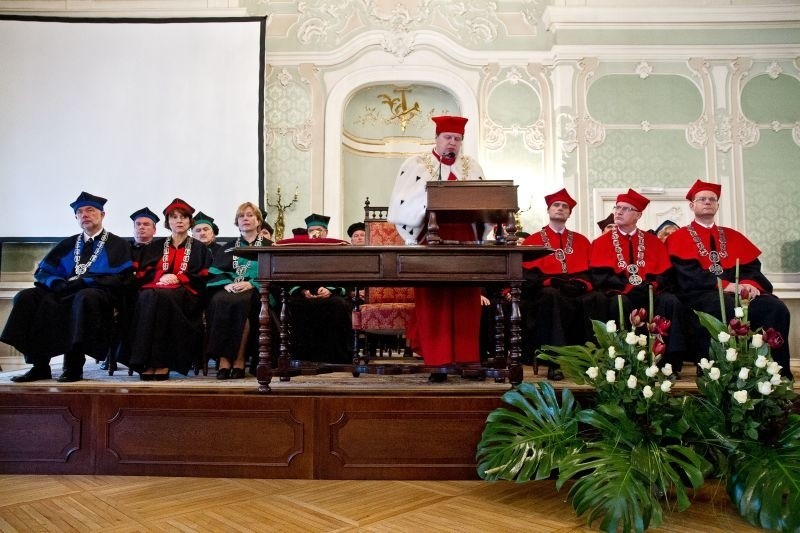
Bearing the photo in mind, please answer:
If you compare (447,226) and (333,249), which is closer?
(333,249)

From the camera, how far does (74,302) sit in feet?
12.6

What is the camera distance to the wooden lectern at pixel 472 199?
3020mm

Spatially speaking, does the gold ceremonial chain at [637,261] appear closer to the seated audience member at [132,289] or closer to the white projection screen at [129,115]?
the seated audience member at [132,289]

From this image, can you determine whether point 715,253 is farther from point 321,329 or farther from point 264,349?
point 264,349

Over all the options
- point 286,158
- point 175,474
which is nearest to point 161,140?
point 286,158

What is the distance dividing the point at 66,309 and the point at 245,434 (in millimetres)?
1793

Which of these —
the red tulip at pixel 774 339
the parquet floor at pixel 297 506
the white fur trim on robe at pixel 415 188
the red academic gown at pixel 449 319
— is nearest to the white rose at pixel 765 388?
the red tulip at pixel 774 339

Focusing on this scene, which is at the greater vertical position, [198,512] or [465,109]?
[465,109]

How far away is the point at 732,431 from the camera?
2.48 meters

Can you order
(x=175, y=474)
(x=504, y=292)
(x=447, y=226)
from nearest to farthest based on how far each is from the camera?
(x=175, y=474) → (x=447, y=226) → (x=504, y=292)

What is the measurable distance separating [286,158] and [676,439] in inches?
237

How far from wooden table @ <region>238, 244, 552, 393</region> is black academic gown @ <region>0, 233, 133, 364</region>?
1.42 meters

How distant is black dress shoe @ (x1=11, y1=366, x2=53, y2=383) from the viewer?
368cm

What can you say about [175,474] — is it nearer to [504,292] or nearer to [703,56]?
[504,292]
